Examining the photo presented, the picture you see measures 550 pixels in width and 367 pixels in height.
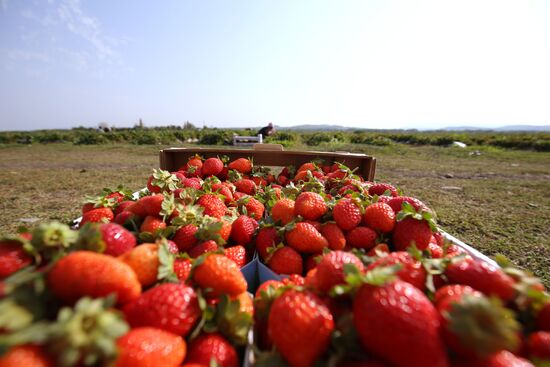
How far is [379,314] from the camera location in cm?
68

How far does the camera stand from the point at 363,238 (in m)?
1.36

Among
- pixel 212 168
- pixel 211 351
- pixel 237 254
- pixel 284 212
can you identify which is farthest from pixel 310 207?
pixel 212 168

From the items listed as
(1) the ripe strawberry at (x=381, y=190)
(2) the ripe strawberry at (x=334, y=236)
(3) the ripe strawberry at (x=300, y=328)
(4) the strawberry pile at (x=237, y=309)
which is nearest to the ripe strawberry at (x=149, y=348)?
(4) the strawberry pile at (x=237, y=309)

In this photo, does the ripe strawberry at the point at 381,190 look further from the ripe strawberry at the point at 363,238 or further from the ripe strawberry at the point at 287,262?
the ripe strawberry at the point at 287,262

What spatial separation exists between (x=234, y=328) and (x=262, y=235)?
Result: 25.4 inches

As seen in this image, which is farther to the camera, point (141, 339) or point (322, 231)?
point (322, 231)

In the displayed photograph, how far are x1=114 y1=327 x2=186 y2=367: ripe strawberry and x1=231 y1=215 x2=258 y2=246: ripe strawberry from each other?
0.73m

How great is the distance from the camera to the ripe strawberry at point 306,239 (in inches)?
53.0

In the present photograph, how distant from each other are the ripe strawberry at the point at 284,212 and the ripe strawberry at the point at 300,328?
0.75m

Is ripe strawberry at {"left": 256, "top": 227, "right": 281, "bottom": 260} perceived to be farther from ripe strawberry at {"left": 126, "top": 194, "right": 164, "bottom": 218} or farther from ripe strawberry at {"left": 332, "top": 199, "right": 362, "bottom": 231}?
ripe strawberry at {"left": 126, "top": 194, "right": 164, "bottom": 218}

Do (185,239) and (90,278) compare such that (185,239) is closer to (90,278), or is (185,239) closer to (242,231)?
(242,231)

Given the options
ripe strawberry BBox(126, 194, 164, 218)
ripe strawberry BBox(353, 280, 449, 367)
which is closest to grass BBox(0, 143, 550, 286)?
ripe strawberry BBox(353, 280, 449, 367)

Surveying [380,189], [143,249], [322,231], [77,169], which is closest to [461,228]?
[380,189]

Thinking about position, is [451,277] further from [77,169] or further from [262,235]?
[77,169]
